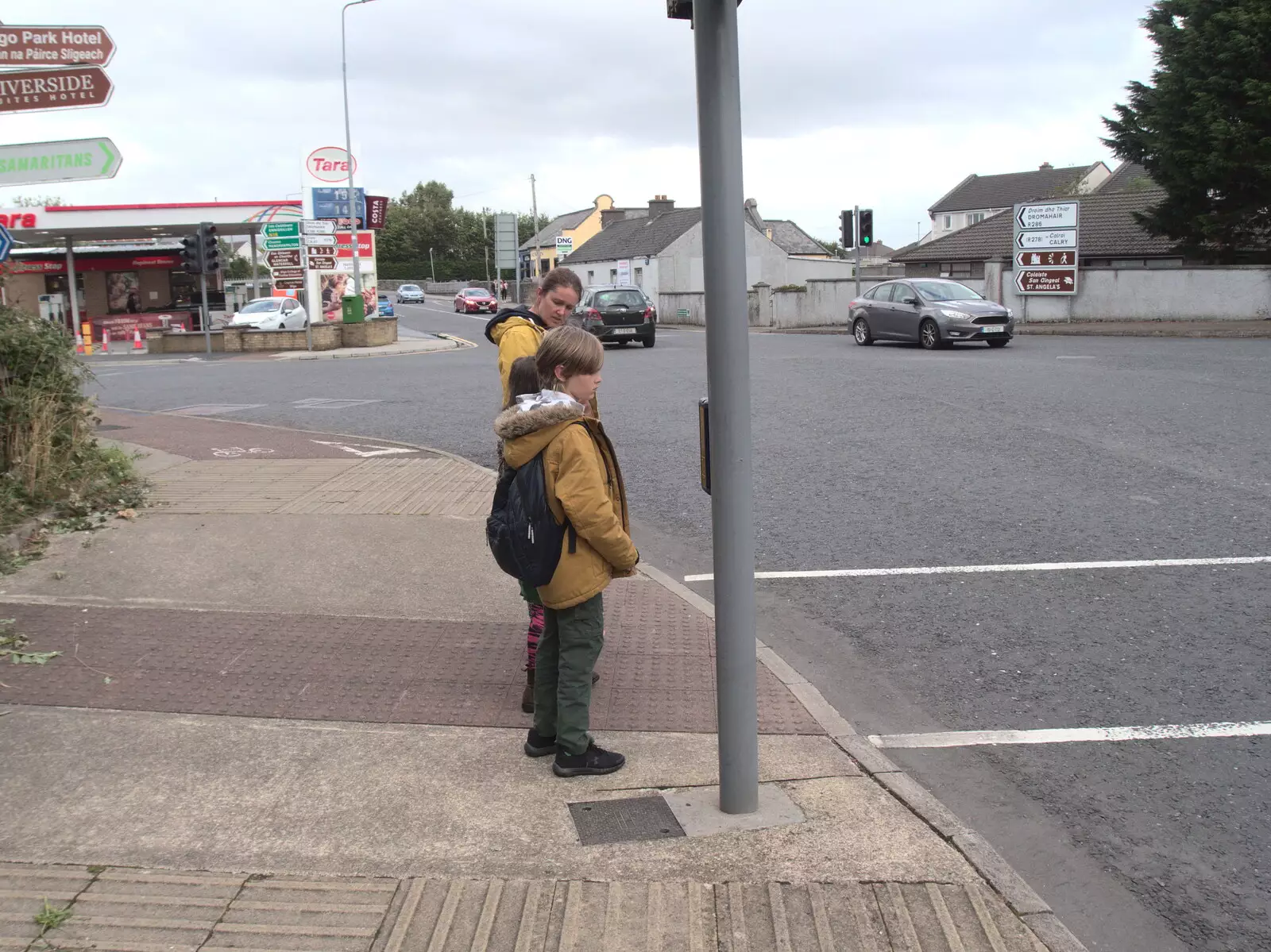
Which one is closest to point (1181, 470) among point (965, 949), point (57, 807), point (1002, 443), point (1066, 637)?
point (1002, 443)

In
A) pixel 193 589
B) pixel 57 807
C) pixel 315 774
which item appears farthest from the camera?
pixel 193 589

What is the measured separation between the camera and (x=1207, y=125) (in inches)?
1077

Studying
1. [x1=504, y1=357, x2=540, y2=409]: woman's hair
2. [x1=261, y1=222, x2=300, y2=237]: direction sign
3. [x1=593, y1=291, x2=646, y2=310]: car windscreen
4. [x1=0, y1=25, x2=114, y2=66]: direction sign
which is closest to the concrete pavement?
[x1=504, y1=357, x2=540, y2=409]: woman's hair

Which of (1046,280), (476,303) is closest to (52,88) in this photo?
(1046,280)

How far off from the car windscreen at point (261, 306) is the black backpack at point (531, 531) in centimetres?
3628

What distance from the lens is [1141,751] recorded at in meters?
4.30

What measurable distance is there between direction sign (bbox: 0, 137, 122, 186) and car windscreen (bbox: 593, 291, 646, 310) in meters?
20.5

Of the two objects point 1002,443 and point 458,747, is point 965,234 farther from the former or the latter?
point 458,747

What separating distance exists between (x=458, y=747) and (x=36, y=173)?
225 inches

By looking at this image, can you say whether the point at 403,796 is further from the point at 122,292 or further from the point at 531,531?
the point at 122,292

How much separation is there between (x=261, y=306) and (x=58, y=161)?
Answer: 3220 centimetres

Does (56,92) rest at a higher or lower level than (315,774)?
higher

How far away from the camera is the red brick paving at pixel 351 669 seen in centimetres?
461

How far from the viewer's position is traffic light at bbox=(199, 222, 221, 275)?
3030cm
